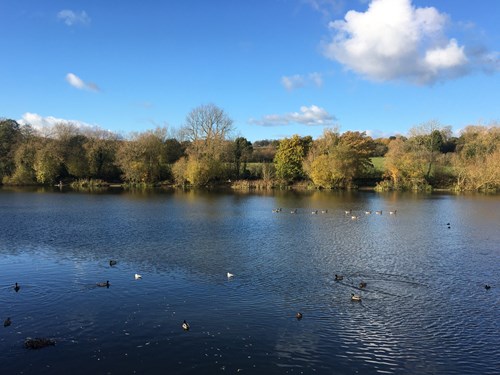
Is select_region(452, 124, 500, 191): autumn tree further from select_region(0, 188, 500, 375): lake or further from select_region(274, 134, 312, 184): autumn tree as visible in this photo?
select_region(0, 188, 500, 375): lake

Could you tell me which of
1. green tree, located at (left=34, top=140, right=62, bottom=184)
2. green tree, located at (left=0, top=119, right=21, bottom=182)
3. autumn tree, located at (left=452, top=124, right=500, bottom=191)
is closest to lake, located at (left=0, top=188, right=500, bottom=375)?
autumn tree, located at (left=452, top=124, right=500, bottom=191)

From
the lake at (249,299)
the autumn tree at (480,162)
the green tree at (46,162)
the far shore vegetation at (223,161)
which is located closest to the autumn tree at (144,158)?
the far shore vegetation at (223,161)

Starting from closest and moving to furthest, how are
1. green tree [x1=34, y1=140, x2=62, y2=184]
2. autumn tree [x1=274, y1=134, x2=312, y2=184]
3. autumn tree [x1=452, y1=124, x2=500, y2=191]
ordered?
autumn tree [x1=452, y1=124, x2=500, y2=191] < green tree [x1=34, y1=140, x2=62, y2=184] < autumn tree [x1=274, y1=134, x2=312, y2=184]

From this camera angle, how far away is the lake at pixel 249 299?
37.4 ft

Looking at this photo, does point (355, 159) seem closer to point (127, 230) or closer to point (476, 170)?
point (476, 170)

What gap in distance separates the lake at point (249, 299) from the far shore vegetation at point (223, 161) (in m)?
42.0

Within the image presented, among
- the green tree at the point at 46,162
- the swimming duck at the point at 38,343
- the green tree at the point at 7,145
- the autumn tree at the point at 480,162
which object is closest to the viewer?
the swimming duck at the point at 38,343

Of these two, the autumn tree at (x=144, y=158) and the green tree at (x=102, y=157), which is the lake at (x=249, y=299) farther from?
the green tree at (x=102, y=157)

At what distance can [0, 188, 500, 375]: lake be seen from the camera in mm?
11414

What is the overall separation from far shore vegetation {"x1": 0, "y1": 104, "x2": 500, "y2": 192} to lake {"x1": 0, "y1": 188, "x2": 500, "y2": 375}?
4201 centimetres

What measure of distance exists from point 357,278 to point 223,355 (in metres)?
9.07

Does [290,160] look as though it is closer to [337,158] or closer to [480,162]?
[337,158]

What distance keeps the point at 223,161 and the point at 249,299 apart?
67592 millimetres

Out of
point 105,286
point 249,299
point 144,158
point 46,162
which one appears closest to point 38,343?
point 105,286
